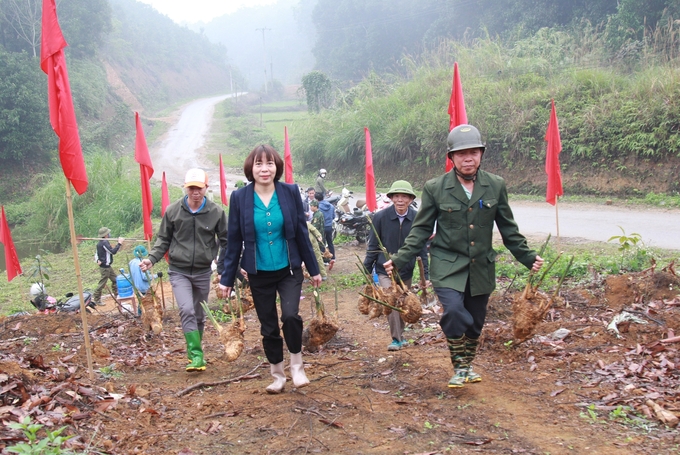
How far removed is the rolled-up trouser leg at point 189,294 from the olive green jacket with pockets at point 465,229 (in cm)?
234

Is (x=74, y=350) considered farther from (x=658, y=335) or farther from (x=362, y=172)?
(x=362, y=172)

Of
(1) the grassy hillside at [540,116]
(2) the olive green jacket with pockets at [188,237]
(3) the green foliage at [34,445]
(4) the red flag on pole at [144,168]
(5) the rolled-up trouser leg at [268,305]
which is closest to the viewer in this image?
(3) the green foliage at [34,445]

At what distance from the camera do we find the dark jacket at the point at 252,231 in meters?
4.65

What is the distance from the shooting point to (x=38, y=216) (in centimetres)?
2772

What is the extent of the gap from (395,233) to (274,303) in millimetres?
1860

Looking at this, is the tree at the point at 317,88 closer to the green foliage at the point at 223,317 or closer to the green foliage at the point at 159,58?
the green foliage at the point at 159,58

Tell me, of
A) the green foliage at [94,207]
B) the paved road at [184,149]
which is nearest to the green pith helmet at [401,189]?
the green foliage at [94,207]

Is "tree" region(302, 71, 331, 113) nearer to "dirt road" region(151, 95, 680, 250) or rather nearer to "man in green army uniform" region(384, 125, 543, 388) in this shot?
"dirt road" region(151, 95, 680, 250)

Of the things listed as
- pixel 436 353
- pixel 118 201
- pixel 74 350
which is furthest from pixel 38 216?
pixel 436 353

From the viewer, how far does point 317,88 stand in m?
45.3

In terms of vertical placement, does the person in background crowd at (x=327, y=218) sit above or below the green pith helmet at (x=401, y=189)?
below

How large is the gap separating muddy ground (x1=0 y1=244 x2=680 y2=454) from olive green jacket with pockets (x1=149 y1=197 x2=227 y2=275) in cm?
101

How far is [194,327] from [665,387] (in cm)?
379

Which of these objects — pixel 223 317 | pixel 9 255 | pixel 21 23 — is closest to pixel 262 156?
pixel 223 317
